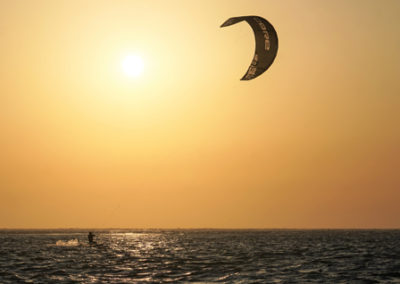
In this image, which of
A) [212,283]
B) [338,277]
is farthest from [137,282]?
[338,277]

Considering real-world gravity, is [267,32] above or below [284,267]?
above

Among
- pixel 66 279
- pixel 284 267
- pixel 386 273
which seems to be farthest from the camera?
pixel 284 267

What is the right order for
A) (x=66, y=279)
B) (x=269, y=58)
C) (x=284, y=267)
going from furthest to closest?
1. (x=284, y=267)
2. (x=66, y=279)
3. (x=269, y=58)

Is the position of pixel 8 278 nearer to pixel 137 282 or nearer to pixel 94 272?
pixel 94 272

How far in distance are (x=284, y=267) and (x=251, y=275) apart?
717 centimetres

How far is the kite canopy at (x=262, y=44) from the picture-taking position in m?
33.8

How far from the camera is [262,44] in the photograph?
114 feet

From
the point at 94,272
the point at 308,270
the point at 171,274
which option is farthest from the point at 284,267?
the point at 94,272

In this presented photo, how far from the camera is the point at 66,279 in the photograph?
38188 mm

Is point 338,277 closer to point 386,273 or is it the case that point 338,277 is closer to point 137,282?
point 386,273

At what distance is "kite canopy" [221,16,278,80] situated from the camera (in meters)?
33.8

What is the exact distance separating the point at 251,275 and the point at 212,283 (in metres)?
4.95

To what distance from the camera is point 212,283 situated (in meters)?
34.8

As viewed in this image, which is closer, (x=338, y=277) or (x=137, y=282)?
(x=137, y=282)
